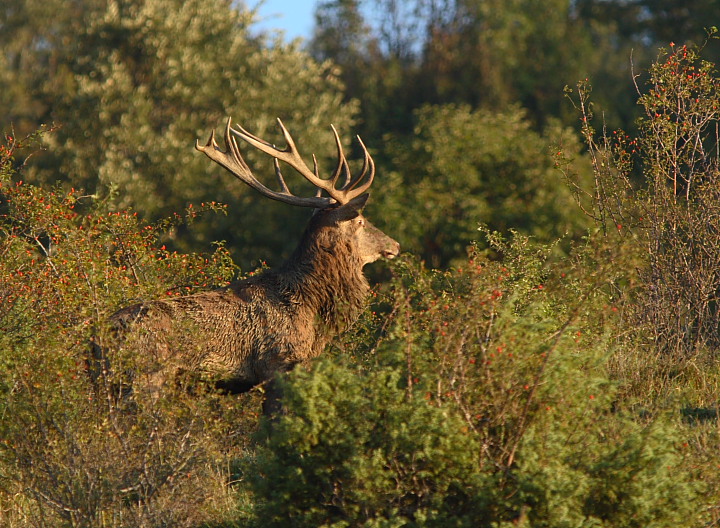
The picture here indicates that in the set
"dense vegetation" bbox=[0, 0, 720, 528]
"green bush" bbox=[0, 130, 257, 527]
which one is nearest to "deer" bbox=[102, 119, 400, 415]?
"dense vegetation" bbox=[0, 0, 720, 528]

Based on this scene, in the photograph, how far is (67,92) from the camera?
30.0 metres

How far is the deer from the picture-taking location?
28.2 ft

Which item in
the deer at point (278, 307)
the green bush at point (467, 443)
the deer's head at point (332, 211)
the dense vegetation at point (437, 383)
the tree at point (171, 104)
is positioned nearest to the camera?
the green bush at point (467, 443)

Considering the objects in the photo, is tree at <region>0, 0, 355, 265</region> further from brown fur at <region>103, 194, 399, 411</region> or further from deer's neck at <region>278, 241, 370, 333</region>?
deer's neck at <region>278, 241, 370, 333</region>

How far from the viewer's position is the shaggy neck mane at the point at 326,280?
940 cm

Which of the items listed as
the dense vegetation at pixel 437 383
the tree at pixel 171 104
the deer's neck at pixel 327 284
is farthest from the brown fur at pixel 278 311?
→ the tree at pixel 171 104

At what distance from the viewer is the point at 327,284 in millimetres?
9594

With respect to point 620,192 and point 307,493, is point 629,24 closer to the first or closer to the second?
point 620,192

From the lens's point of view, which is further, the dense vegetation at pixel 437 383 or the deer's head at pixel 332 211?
the deer's head at pixel 332 211

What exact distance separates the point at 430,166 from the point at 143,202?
7140mm

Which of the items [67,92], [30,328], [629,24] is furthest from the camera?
[629,24]

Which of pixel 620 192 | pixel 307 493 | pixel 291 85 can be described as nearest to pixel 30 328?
pixel 307 493

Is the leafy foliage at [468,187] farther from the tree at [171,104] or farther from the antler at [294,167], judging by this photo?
the antler at [294,167]

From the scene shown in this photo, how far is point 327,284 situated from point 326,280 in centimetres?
4
